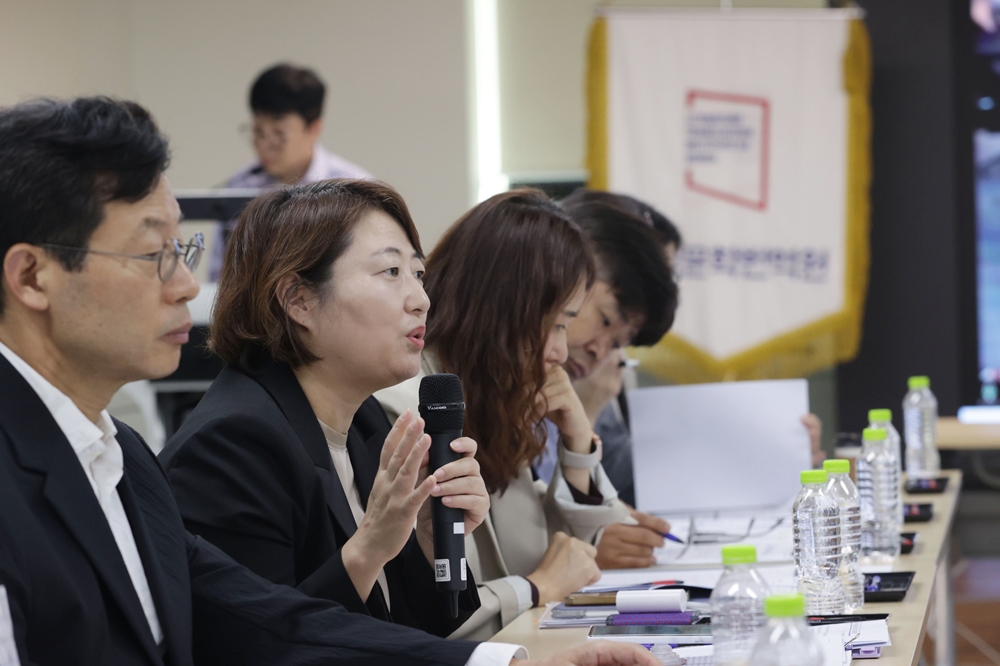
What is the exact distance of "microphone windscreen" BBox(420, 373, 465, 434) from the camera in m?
1.51

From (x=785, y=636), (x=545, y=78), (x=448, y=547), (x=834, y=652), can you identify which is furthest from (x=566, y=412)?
(x=545, y=78)

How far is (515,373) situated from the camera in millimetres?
2068

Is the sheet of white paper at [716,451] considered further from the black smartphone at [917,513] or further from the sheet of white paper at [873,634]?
the sheet of white paper at [873,634]

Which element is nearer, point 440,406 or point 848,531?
point 440,406

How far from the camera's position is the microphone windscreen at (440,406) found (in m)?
1.51

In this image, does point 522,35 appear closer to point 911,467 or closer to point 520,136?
point 520,136

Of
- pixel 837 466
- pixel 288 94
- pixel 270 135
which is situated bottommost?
pixel 837 466

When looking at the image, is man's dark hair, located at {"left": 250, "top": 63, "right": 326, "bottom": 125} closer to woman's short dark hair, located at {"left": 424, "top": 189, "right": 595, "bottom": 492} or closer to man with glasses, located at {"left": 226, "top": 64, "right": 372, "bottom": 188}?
man with glasses, located at {"left": 226, "top": 64, "right": 372, "bottom": 188}

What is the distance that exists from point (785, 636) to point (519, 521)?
1.14m

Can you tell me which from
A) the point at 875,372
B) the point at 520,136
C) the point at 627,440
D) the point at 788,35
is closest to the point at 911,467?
the point at 627,440

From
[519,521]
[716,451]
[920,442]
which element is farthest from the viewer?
[920,442]

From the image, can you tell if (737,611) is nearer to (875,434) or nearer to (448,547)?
(448,547)

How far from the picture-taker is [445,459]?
4.92 ft

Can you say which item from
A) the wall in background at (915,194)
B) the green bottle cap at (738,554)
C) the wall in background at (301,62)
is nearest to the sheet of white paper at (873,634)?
the green bottle cap at (738,554)
